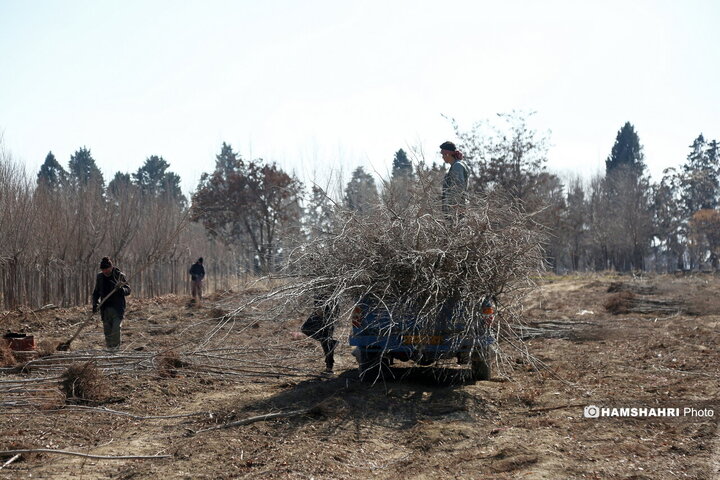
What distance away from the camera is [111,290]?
35.7 feet

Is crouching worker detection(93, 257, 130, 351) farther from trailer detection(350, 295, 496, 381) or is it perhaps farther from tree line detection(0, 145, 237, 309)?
trailer detection(350, 295, 496, 381)

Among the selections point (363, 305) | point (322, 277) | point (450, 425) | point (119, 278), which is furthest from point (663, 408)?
point (119, 278)

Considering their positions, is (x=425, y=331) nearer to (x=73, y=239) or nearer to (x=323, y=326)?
(x=323, y=326)

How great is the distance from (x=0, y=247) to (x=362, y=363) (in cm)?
1339

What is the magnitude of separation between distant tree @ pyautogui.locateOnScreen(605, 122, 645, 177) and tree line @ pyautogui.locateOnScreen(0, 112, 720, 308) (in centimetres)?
10

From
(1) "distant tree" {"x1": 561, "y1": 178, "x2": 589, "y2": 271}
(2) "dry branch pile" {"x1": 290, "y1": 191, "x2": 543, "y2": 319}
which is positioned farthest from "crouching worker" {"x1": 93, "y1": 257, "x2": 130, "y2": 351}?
(1) "distant tree" {"x1": 561, "y1": 178, "x2": 589, "y2": 271}

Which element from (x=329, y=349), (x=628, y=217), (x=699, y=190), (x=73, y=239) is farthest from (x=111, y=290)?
(x=699, y=190)

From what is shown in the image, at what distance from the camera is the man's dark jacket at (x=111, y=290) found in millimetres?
10750

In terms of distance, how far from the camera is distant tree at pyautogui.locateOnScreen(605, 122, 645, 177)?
6619 centimetres

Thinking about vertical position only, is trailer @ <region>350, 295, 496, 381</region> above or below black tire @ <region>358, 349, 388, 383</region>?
above

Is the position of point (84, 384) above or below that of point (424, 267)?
below

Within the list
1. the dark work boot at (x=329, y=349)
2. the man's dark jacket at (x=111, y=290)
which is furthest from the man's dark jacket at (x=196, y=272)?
the dark work boot at (x=329, y=349)

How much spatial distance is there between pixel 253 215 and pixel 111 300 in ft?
72.1

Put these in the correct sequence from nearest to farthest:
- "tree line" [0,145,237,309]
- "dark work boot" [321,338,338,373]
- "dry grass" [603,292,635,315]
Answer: "dark work boot" [321,338,338,373]
"dry grass" [603,292,635,315]
"tree line" [0,145,237,309]
